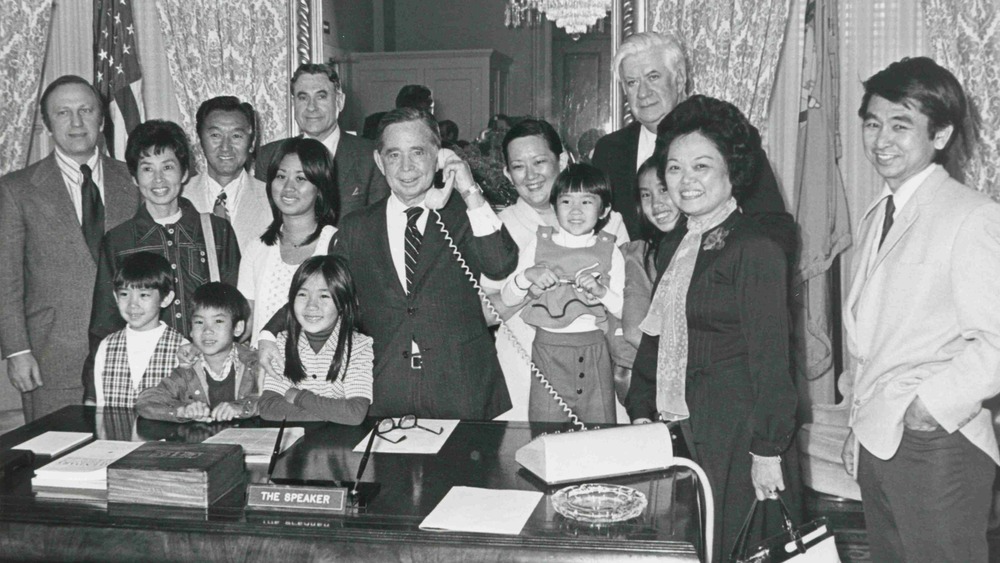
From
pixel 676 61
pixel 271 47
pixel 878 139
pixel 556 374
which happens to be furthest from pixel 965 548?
pixel 271 47

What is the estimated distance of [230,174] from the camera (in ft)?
13.5

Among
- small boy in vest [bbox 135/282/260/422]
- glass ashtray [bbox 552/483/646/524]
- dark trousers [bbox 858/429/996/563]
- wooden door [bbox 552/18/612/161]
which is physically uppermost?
wooden door [bbox 552/18/612/161]

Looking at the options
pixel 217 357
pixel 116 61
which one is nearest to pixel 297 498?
pixel 217 357

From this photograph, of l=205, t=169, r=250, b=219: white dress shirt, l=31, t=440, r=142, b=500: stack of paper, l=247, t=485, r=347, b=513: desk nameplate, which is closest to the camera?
l=247, t=485, r=347, b=513: desk nameplate

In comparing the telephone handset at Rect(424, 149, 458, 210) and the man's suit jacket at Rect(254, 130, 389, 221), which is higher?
the man's suit jacket at Rect(254, 130, 389, 221)

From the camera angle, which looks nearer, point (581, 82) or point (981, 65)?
point (981, 65)

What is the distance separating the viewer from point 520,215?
12.0 ft

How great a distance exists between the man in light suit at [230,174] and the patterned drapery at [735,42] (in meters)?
2.18

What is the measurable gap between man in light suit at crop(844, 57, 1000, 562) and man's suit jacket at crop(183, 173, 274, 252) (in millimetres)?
2525

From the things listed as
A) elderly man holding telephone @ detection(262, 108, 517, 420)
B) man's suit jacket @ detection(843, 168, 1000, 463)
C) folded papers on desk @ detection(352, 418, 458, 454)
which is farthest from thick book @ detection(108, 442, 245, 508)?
man's suit jacket @ detection(843, 168, 1000, 463)

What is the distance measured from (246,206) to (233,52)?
4.74 ft

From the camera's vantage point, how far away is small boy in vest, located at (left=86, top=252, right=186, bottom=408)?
3260mm

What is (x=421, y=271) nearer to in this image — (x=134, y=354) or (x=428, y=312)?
(x=428, y=312)

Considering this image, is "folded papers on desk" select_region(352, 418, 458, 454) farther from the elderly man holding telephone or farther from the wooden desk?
the elderly man holding telephone
